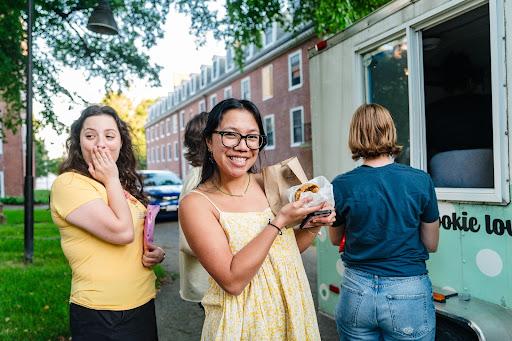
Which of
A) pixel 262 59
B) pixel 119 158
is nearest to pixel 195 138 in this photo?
pixel 119 158

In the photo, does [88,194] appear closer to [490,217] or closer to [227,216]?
[227,216]

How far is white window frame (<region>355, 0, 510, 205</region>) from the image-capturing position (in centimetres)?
223

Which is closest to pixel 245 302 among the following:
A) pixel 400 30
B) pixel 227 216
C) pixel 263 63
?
pixel 227 216

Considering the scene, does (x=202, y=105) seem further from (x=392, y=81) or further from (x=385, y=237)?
(x=385, y=237)

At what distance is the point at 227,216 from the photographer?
1692 mm

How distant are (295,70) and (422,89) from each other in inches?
761

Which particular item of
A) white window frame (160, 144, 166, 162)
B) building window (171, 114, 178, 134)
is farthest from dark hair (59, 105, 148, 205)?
white window frame (160, 144, 166, 162)

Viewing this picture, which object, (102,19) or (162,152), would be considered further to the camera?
(162,152)

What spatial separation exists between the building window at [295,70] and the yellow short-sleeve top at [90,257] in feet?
65.2

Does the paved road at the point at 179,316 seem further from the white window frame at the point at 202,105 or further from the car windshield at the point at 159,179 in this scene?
the white window frame at the point at 202,105

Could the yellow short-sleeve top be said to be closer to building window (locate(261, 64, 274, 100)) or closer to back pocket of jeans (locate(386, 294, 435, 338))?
back pocket of jeans (locate(386, 294, 435, 338))

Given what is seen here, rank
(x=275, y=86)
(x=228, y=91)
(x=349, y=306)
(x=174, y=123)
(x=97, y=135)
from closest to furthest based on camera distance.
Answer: (x=97, y=135)
(x=349, y=306)
(x=275, y=86)
(x=228, y=91)
(x=174, y=123)

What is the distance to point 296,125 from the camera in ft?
71.7

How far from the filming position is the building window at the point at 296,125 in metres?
21.2
